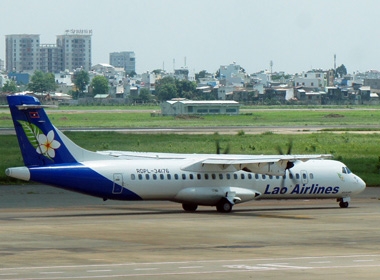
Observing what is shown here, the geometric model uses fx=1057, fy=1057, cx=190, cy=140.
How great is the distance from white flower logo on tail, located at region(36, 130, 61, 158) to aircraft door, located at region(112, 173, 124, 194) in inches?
112

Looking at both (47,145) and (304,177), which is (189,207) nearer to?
(304,177)

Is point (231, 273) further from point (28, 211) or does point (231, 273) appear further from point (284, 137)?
point (284, 137)

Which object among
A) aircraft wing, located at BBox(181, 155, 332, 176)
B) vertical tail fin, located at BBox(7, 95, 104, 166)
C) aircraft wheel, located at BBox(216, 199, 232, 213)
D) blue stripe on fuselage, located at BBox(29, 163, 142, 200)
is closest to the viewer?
blue stripe on fuselage, located at BBox(29, 163, 142, 200)

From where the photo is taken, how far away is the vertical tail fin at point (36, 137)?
44.7m

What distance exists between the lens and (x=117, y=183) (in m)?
45.8

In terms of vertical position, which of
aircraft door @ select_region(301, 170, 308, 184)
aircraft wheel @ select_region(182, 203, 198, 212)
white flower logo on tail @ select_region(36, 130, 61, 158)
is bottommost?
aircraft wheel @ select_region(182, 203, 198, 212)

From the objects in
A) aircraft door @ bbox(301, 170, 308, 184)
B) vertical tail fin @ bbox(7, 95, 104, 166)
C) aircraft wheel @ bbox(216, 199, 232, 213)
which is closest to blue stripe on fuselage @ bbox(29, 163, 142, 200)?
vertical tail fin @ bbox(7, 95, 104, 166)

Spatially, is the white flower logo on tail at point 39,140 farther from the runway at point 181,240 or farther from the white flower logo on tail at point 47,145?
the runway at point 181,240

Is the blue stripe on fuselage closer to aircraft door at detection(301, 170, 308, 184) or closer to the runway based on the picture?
the runway

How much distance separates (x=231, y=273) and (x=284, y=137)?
276ft

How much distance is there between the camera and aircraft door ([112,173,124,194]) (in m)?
45.7

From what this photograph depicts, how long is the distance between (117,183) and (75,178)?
2082 millimetres

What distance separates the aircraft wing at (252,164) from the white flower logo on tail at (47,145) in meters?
6.36

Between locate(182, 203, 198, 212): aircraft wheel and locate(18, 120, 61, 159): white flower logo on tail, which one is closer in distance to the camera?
locate(18, 120, 61, 159): white flower logo on tail
